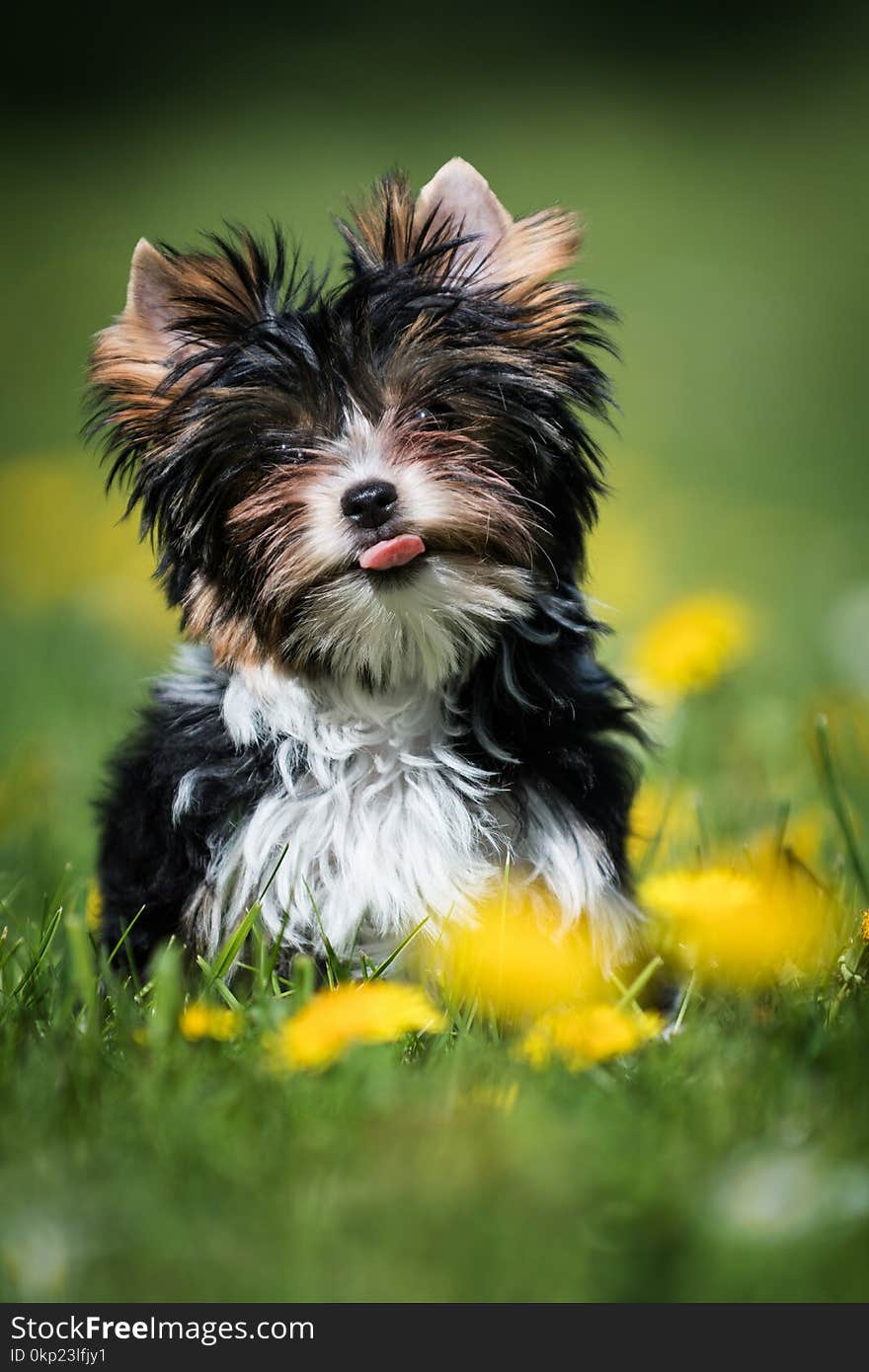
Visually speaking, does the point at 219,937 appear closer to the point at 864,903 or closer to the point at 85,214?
the point at 864,903

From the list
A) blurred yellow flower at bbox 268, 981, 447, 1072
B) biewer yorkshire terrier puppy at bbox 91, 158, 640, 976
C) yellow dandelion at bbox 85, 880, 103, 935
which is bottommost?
yellow dandelion at bbox 85, 880, 103, 935

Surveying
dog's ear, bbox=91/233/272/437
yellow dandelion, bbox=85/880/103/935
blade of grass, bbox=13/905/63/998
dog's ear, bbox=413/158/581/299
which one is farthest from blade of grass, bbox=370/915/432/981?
dog's ear, bbox=413/158/581/299

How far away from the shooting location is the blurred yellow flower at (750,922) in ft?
8.81

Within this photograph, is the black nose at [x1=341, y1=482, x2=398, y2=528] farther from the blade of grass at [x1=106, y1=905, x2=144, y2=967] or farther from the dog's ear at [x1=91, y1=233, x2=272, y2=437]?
the blade of grass at [x1=106, y1=905, x2=144, y2=967]

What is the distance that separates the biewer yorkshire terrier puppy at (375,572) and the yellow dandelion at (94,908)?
145mm

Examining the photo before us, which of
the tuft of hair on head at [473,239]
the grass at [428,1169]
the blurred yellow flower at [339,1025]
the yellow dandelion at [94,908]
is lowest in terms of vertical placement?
the yellow dandelion at [94,908]

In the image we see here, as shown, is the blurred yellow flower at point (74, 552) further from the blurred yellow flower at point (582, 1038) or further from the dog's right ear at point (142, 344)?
the blurred yellow flower at point (582, 1038)

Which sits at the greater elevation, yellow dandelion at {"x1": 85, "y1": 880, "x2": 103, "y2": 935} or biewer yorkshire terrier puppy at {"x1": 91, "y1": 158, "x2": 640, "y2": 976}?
biewer yorkshire terrier puppy at {"x1": 91, "y1": 158, "x2": 640, "y2": 976}

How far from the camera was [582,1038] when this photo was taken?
2.38 meters

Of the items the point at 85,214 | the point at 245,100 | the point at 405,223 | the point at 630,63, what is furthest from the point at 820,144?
the point at 405,223

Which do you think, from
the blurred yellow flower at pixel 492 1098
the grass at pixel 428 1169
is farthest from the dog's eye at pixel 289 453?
the blurred yellow flower at pixel 492 1098

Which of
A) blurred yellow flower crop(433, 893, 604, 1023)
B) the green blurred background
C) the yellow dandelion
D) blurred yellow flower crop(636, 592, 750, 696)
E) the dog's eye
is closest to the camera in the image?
blurred yellow flower crop(433, 893, 604, 1023)

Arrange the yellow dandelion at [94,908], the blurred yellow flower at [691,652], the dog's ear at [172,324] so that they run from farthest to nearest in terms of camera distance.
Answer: the blurred yellow flower at [691,652]
the yellow dandelion at [94,908]
the dog's ear at [172,324]

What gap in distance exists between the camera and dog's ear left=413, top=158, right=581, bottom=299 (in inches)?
127
